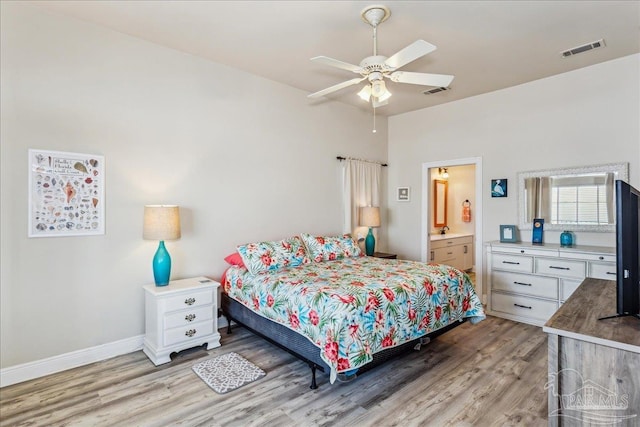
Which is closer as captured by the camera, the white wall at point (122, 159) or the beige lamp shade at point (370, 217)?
the white wall at point (122, 159)

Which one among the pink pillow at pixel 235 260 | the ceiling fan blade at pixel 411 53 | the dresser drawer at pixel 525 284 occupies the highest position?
the ceiling fan blade at pixel 411 53

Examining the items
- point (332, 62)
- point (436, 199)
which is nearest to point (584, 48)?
point (332, 62)

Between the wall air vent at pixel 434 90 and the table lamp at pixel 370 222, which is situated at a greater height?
→ the wall air vent at pixel 434 90

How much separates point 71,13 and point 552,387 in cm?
428

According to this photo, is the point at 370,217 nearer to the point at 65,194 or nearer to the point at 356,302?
the point at 356,302

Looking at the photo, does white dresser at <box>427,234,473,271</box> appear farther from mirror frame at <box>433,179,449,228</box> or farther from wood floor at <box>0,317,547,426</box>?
wood floor at <box>0,317,547,426</box>

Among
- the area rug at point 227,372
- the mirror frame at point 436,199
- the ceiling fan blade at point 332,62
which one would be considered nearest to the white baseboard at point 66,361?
the area rug at point 227,372

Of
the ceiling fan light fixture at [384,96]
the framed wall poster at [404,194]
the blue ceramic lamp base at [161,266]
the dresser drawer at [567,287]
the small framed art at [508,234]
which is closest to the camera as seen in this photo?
the ceiling fan light fixture at [384,96]

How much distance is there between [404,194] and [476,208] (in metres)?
1.25

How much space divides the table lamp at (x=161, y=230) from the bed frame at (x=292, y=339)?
81cm

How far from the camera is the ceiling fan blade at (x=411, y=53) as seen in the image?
215 cm

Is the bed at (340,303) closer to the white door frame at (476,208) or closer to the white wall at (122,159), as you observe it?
the white wall at (122,159)

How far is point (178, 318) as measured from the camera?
3025mm

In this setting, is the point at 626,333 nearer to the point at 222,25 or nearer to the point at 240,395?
the point at 240,395
